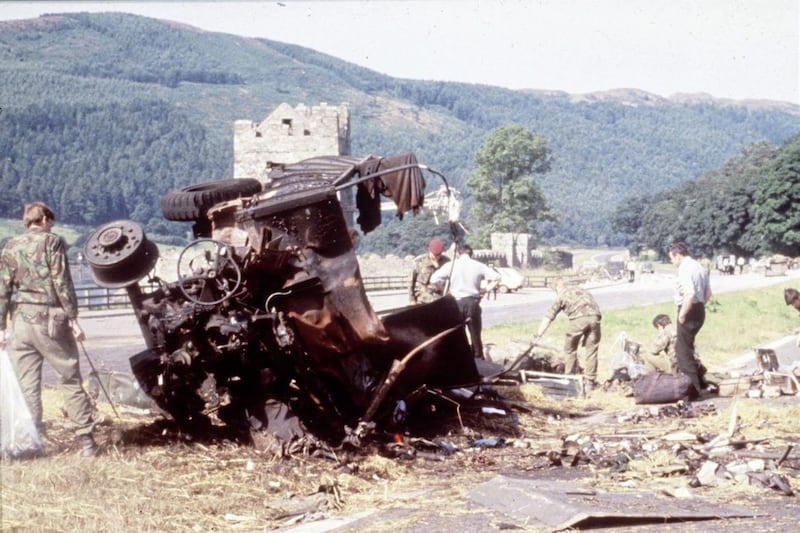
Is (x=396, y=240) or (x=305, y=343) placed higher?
(x=305, y=343)

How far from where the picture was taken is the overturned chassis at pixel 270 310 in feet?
29.2

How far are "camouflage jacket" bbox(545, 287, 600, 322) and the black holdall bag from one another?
1.81 meters

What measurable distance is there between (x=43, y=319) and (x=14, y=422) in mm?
816

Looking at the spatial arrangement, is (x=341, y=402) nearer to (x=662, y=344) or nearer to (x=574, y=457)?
(x=574, y=457)

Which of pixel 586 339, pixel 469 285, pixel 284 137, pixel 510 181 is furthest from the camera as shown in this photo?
pixel 510 181

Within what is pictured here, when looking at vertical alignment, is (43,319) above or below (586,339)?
above

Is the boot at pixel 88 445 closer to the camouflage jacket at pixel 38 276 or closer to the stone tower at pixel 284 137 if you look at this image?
the camouflage jacket at pixel 38 276

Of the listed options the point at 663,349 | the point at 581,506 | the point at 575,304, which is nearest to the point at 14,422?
the point at 581,506

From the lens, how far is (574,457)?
9375 mm

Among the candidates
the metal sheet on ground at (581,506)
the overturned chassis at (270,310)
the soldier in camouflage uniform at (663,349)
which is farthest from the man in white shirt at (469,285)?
the metal sheet on ground at (581,506)

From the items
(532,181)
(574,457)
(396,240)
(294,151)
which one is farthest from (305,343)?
(396,240)

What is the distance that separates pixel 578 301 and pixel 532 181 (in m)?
89.6

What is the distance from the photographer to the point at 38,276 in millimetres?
8680

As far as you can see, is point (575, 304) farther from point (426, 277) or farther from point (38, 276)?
point (38, 276)
